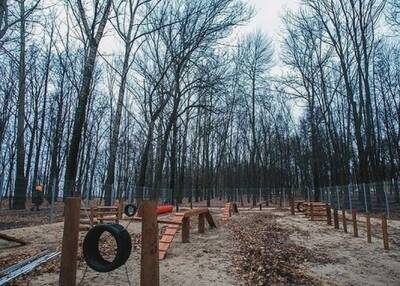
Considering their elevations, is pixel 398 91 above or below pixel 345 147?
above

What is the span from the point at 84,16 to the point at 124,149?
33175 millimetres

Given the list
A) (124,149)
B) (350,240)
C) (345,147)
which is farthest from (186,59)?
(124,149)

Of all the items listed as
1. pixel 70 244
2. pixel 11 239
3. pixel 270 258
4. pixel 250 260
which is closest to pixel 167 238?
pixel 250 260

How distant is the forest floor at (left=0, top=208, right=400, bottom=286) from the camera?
23.1ft

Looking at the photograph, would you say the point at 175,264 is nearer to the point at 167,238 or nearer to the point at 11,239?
the point at 167,238

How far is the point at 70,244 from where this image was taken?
6.11 metres

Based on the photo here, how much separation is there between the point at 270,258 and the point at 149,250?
4.55m

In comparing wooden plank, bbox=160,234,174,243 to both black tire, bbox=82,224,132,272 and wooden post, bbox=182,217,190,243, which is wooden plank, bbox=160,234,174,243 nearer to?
wooden post, bbox=182,217,190,243

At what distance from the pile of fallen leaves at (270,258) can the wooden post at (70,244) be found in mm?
3268

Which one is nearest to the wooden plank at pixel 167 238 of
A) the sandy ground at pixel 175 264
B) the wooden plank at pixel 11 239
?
the sandy ground at pixel 175 264

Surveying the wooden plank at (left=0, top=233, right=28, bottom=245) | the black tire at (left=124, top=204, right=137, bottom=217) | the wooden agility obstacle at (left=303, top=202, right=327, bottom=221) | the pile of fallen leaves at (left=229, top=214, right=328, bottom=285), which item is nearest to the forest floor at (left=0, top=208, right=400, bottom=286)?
the pile of fallen leaves at (left=229, top=214, right=328, bottom=285)

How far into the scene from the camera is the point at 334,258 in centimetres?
954

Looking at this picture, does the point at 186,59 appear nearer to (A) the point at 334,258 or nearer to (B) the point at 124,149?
(A) the point at 334,258

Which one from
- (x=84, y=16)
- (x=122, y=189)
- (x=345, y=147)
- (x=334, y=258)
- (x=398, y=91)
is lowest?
(x=334, y=258)
